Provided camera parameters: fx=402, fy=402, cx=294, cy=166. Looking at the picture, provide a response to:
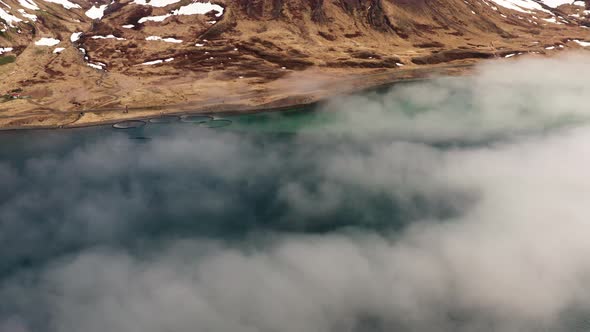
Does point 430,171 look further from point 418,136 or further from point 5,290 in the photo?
point 5,290

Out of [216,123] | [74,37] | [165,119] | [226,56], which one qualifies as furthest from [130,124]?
[74,37]

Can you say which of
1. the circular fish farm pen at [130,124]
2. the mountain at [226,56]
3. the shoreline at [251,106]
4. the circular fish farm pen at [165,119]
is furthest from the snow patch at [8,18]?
the circular fish farm pen at [165,119]

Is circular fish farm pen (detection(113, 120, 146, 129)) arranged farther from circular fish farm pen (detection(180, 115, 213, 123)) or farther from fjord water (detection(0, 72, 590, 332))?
circular fish farm pen (detection(180, 115, 213, 123))

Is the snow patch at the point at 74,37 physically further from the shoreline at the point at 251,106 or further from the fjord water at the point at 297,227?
the fjord water at the point at 297,227

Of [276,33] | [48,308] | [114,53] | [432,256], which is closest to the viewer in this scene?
[48,308]

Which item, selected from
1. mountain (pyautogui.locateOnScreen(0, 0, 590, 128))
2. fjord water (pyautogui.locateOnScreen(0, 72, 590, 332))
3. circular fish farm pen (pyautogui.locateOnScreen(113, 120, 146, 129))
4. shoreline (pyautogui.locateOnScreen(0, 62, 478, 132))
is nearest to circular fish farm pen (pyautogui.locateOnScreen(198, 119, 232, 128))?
fjord water (pyautogui.locateOnScreen(0, 72, 590, 332))

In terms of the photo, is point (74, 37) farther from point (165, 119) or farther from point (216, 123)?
point (216, 123)

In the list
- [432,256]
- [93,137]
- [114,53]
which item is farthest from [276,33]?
[432,256]
